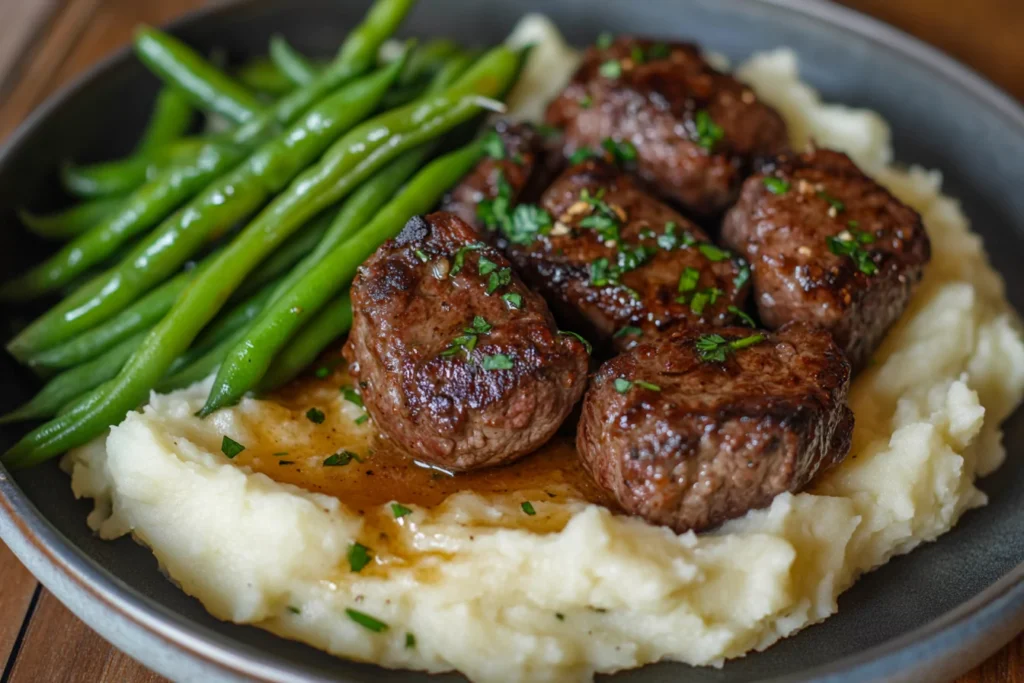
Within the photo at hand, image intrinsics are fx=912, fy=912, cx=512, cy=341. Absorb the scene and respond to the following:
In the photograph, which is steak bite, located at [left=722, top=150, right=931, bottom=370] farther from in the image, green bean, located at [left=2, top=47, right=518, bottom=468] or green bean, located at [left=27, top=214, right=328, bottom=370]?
green bean, located at [left=27, top=214, right=328, bottom=370]

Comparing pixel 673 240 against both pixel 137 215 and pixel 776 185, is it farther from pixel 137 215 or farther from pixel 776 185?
pixel 137 215

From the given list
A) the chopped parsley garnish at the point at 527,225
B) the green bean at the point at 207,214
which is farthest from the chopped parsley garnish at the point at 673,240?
the green bean at the point at 207,214

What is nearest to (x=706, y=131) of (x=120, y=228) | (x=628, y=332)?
(x=628, y=332)

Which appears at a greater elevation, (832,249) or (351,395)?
(832,249)

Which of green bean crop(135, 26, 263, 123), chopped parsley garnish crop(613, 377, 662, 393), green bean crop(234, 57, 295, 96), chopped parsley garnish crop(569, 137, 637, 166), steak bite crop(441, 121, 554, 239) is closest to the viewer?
chopped parsley garnish crop(613, 377, 662, 393)

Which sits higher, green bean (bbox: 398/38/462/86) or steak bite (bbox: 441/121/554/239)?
steak bite (bbox: 441/121/554/239)

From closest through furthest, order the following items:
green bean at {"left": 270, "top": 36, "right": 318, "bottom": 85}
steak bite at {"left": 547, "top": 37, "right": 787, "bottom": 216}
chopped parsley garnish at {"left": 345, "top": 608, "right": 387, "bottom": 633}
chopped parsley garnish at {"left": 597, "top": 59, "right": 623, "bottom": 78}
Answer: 1. chopped parsley garnish at {"left": 345, "top": 608, "right": 387, "bottom": 633}
2. steak bite at {"left": 547, "top": 37, "right": 787, "bottom": 216}
3. chopped parsley garnish at {"left": 597, "top": 59, "right": 623, "bottom": 78}
4. green bean at {"left": 270, "top": 36, "right": 318, "bottom": 85}

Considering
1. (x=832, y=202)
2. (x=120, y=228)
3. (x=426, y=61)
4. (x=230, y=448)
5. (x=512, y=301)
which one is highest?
(x=832, y=202)

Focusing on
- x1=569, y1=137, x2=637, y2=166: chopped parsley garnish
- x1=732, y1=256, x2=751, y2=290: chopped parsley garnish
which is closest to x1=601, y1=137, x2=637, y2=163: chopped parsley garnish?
x1=569, y1=137, x2=637, y2=166: chopped parsley garnish
